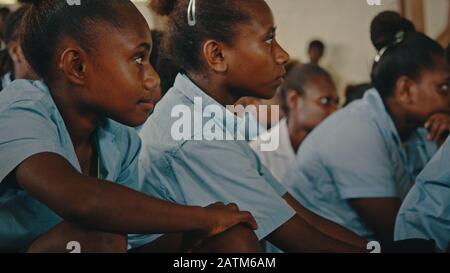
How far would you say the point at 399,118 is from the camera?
5.90 ft

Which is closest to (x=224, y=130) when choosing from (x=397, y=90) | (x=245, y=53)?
(x=245, y=53)

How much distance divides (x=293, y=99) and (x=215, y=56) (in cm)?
92

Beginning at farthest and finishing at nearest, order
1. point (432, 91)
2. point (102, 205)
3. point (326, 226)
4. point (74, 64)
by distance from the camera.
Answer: point (432, 91), point (326, 226), point (74, 64), point (102, 205)

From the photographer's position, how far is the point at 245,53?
1.40 m

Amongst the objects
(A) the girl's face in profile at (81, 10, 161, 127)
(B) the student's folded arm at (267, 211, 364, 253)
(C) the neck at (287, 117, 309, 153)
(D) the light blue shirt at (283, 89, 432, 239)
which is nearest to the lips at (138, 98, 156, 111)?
(A) the girl's face in profile at (81, 10, 161, 127)

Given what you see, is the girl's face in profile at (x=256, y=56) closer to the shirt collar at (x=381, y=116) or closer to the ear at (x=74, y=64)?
the ear at (x=74, y=64)

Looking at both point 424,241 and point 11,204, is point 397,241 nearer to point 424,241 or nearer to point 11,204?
point 424,241

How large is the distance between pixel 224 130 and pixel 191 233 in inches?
9.9

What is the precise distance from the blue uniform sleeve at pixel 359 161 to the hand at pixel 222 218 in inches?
21.5

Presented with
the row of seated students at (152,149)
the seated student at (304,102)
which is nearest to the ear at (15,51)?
the row of seated students at (152,149)

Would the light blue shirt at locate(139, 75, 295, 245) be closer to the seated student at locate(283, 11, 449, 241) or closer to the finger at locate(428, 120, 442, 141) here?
the seated student at locate(283, 11, 449, 241)

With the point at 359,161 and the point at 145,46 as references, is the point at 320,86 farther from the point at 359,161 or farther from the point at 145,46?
the point at 145,46

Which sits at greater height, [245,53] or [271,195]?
[245,53]

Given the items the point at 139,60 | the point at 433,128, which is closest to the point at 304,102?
the point at 433,128
